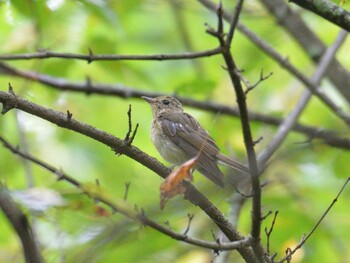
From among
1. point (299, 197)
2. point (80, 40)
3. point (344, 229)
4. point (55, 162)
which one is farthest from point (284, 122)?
point (55, 162)

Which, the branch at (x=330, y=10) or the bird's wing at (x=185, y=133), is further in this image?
the bird's wing at (x=185, y=133)

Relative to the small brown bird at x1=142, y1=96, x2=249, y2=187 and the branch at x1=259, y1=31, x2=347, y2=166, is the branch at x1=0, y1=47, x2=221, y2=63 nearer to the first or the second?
the small brown bird at x1=142, y1=96, x2=249, y2=187

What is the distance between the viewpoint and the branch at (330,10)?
442 centimetres

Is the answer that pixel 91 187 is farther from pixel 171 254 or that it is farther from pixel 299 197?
pixel 299 197

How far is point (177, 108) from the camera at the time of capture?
24.0 ft

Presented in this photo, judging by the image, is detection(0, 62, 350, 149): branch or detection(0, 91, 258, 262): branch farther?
detection(0, 62, 350, 149): branch

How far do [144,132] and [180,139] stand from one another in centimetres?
298

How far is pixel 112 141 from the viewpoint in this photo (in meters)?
3.90

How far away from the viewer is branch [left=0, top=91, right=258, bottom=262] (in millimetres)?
3809

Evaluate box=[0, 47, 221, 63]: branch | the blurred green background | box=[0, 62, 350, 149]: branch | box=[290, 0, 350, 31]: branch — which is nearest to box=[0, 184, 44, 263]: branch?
the blurred green background

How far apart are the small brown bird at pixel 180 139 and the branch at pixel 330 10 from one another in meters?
1.45

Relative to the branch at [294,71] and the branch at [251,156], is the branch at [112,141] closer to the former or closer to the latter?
the branch at [251,156]

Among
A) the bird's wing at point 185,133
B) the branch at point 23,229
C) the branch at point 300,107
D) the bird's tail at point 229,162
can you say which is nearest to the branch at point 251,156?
the branch at point 23,229

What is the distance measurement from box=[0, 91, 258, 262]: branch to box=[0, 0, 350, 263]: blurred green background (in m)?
0.11
